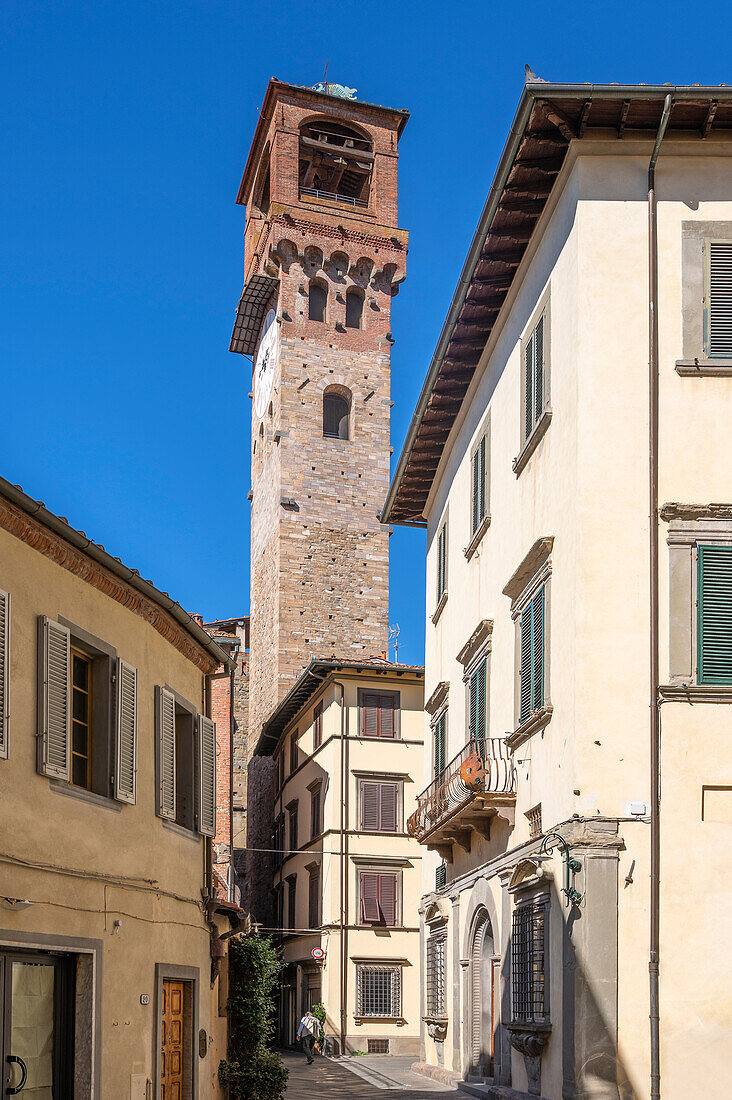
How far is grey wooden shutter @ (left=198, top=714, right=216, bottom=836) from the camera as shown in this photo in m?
16.3

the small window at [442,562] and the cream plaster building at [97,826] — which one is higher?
the small window at [442,562]

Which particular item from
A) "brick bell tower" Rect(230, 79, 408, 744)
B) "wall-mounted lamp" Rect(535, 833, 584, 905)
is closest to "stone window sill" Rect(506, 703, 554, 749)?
"wall-mounted lamp" Rect(535, 833, 584, 905)

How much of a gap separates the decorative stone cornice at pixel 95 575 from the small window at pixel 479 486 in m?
5.30

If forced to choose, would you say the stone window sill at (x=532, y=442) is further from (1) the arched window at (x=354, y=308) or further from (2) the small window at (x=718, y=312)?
(1) the arched window at (x=354, y=308)

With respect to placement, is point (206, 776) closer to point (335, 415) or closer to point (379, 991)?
point (379, 991)

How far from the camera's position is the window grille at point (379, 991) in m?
34.8

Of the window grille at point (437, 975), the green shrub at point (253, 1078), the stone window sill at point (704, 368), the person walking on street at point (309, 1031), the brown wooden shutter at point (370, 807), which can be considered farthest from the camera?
the brown wooden shutter at point (370, 807)

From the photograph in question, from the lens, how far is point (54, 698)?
11.7 m

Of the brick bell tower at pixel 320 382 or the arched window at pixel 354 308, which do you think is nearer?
the brick bell tower at pixel 320 382

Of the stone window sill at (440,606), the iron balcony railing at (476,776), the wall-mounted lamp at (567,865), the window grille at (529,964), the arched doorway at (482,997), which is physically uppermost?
the stone window sill at (440,606)

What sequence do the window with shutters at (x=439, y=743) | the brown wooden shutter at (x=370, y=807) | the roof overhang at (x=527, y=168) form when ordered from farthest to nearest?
the brown wooden shutter at (x=370, y=807) → the window with shutters at (x=439, y=743) → the roof overhang at (x=527, y=168)

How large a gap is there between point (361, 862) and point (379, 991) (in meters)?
3.26

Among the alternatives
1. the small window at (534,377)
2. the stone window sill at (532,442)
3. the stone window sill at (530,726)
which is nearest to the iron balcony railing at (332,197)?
the small window at (534,377)

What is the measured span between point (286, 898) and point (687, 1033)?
97.3 ft
